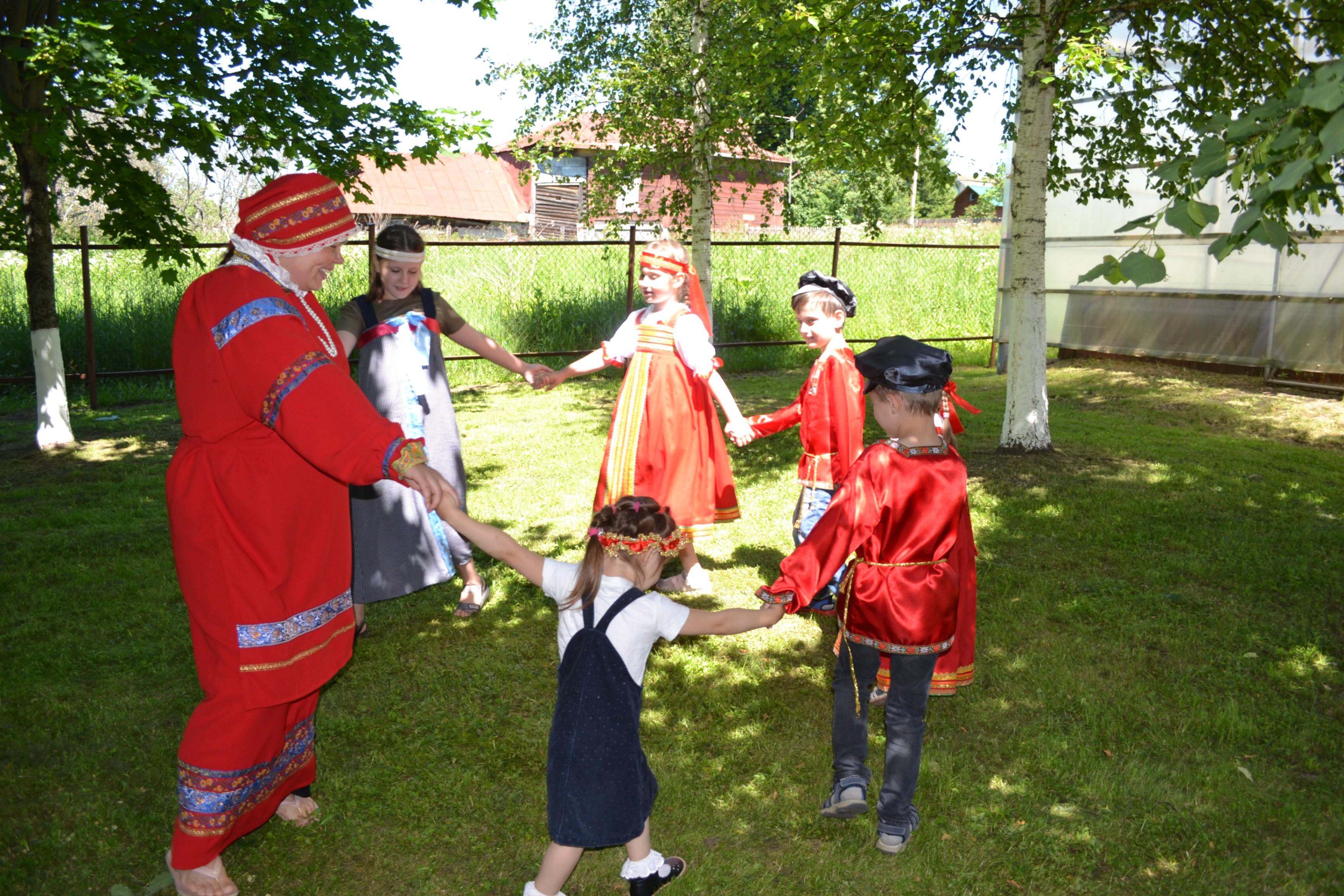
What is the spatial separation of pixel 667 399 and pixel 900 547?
2.14 m

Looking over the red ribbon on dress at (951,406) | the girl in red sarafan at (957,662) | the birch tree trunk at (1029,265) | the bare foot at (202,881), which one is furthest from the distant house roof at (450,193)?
the girl in red sarafan at (957,662)

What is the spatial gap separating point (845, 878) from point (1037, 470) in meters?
5.69

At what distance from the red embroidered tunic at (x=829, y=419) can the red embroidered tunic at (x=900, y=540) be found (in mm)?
1418

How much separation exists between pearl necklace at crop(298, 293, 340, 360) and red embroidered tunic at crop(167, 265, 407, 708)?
34 mm

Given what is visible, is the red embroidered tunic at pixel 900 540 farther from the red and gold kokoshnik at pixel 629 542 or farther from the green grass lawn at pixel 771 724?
the green grass lawn at pixel 771 724

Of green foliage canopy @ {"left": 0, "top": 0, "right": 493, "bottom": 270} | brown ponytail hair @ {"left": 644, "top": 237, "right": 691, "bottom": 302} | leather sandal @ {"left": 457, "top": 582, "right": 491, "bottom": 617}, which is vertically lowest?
leather sandal @ {"left": 457, "top": 582, "right": 491, "bottom": 617}

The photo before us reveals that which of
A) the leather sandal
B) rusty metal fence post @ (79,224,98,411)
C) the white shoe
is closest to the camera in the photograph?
the leather sandal

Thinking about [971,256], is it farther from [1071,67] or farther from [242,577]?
[242,577]

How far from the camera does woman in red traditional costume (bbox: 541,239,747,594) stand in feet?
16.4

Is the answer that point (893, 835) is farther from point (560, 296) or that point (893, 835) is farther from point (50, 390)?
point (560, 296)

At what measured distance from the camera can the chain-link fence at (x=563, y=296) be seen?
12469mm

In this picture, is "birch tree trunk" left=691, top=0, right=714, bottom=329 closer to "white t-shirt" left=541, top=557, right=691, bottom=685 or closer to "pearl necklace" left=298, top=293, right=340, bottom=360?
"pearl necklace" left=298, top=293, right=340, bottom=360

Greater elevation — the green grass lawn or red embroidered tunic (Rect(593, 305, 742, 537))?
red embroidered tunic (Rect(593, 305, 742, 537))

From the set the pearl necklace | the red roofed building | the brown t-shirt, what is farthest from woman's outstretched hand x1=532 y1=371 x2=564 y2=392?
the red roofed building
